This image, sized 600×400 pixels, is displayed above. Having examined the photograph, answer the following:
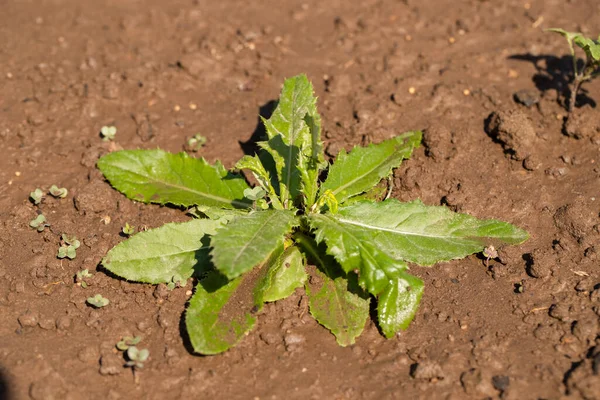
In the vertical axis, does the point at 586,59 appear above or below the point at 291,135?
above

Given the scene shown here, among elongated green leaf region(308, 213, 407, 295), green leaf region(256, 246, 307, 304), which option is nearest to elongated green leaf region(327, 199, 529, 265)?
elongated green leaf region(308, 213, 407, 295)

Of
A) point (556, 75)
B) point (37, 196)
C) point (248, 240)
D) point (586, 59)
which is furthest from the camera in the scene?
point (556, 75)

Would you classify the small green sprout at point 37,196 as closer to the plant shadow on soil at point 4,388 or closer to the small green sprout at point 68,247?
the small green sprout at point 68,247

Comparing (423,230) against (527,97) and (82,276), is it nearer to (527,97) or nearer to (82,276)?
(527,97)

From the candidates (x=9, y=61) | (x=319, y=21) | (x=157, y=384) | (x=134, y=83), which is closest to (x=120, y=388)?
(x=157, y=384)

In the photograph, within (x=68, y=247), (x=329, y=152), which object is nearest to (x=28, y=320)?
(x=68, y=247)

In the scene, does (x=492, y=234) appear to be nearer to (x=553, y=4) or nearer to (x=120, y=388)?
(x=120, y=388)
